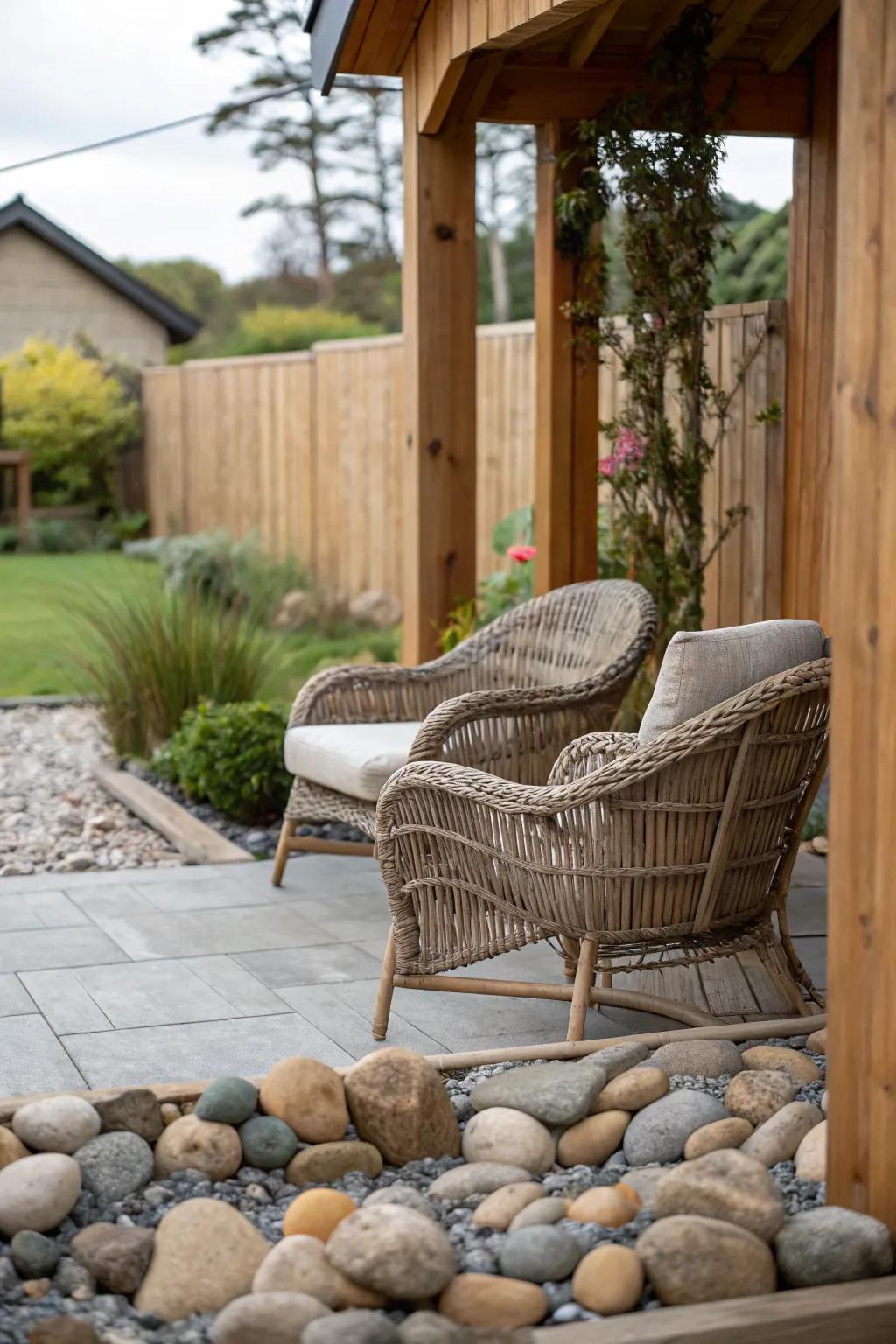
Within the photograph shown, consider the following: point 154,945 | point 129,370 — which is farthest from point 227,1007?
point 129,370

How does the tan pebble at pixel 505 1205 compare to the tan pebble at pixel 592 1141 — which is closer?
the tan pebble at pixel 505 1205

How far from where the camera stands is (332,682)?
174 inches

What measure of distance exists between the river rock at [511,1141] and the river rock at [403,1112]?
0.04 metres

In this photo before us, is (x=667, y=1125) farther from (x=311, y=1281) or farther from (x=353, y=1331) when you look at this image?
(x=353, y=1331)

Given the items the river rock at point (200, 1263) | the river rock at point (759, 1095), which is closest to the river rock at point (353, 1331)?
the river rock at point (200, 1263)

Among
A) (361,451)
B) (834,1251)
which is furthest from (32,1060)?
(361,451)

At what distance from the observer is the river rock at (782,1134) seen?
233cm

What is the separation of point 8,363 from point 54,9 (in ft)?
21.7

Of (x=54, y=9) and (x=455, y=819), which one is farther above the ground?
(x=54, y=9)

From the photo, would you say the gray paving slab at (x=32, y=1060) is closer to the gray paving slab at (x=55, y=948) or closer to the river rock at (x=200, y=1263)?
the gray paving slab at (x=55, y=948)

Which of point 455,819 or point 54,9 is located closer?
point 455,819

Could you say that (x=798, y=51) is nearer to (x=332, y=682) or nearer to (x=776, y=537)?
(x=776, y=537)

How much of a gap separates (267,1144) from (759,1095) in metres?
0.80

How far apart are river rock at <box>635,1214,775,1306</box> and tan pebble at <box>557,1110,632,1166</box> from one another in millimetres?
450
